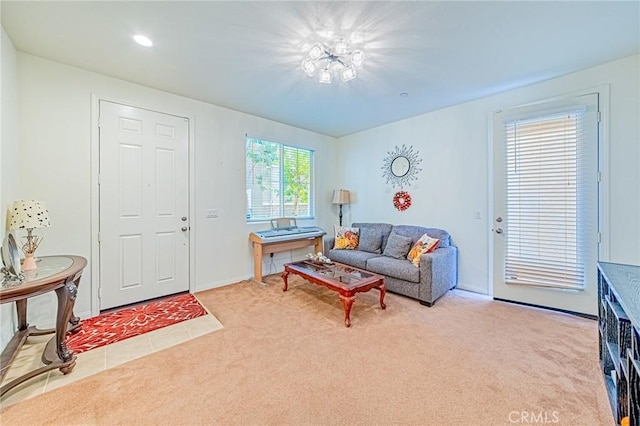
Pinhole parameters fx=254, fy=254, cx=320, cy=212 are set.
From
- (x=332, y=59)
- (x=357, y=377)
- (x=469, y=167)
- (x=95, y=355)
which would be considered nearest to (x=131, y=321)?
(x=95, y=355)

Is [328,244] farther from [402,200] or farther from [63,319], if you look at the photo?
[63,319]

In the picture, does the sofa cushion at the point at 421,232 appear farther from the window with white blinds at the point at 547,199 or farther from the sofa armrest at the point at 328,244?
the sofa armrest at the point at 328,244

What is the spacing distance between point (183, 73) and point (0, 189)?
1827 mm

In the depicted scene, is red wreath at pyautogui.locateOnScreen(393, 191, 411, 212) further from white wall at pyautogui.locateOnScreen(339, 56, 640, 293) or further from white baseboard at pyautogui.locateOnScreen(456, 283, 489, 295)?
white baseboard at pyautogui.locateOnScreen(456, 283, 489, 295)

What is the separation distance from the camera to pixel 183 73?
8.93ft

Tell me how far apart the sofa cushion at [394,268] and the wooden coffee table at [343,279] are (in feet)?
1.33

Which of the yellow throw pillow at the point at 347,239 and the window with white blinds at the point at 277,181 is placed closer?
the window with white blinds at the point at 277,181

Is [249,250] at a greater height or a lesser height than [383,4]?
lesser

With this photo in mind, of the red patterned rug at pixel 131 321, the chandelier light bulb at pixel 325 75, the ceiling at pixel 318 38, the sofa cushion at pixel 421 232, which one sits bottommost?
the red patterned rug at pixel 131 321

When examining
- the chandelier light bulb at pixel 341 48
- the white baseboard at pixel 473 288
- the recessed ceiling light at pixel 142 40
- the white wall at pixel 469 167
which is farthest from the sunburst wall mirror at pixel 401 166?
the recessed ceiling light at pixel 142 40

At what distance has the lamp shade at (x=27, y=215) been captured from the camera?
193 centimetres

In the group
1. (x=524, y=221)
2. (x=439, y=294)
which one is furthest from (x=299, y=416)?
(x=524, y=221)

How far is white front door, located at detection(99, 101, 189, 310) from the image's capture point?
2.83 meters

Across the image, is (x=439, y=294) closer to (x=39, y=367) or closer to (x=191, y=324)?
(x=191, y=324)
